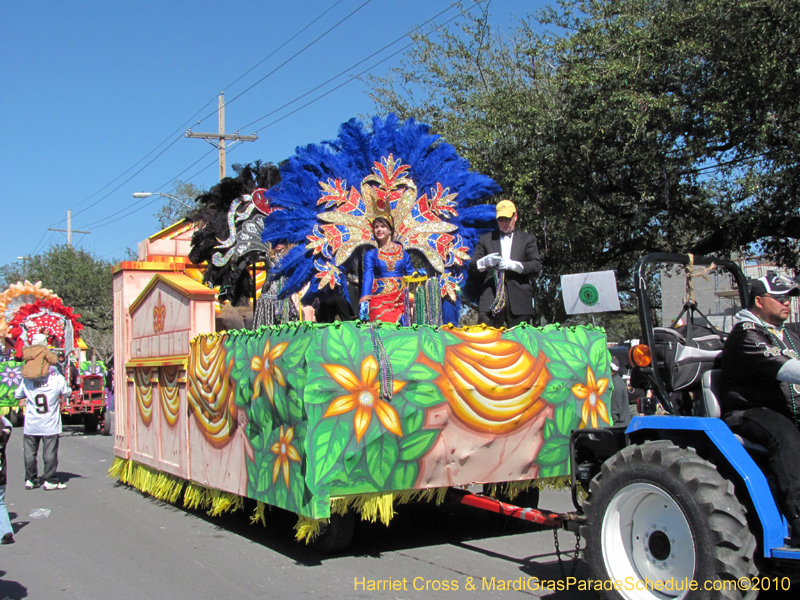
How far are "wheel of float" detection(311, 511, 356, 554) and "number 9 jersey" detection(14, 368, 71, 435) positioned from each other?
575cm

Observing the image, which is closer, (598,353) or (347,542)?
(347,542)

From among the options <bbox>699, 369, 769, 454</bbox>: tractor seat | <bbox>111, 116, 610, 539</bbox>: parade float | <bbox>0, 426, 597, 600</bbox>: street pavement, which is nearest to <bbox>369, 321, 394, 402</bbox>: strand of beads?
<bbox>111, 116, 610, 539</bbox>: parade float

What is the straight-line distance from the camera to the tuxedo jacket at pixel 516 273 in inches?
285

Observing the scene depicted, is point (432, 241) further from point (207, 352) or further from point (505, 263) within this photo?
point (207, 352)

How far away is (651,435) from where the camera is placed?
4.22 m

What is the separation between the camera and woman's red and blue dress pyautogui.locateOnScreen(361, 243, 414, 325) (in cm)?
735

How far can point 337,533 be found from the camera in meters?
5.45

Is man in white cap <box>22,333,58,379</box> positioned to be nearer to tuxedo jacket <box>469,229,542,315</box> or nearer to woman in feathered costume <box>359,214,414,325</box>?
woman in feathered costume <box>359,214,414,325</box>

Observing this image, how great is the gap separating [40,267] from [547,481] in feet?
142

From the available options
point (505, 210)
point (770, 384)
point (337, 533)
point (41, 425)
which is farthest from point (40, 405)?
point (770, 384)

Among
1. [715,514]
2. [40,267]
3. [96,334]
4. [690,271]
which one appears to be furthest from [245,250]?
[96,334]

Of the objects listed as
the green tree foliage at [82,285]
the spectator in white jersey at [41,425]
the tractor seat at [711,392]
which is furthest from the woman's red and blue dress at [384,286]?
the green tree foliage at [82,285]

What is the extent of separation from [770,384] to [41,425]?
8949 millimetres

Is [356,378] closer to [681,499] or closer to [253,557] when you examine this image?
[253,557]
